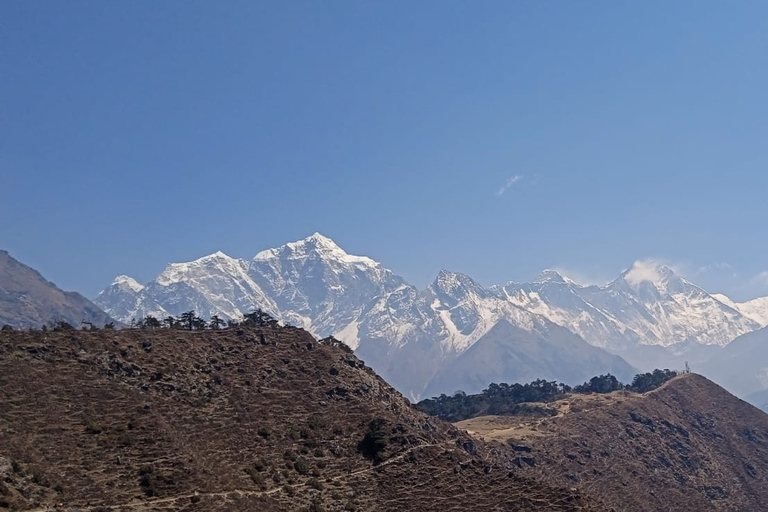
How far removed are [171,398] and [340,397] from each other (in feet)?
75.6

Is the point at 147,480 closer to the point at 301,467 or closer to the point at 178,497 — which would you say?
the point at 178,497

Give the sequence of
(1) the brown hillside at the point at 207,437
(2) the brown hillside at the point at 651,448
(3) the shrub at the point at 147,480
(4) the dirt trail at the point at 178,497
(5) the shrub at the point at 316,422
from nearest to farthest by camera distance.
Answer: (4) the dirt trail at the point at 178,497
(3) the shrub at the point at 147,480
(1) the brown hillside at the point at 207,437
(5) the shrub at the point at 316,422
(2) the brown hillside at the point at 651,448

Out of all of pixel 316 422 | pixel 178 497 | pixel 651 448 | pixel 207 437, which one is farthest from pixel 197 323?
pixel 651 448

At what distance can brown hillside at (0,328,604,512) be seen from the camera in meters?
74.3

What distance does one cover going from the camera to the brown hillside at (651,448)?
139 metres

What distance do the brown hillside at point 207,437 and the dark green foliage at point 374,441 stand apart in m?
0.70

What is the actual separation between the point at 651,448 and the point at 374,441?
84946 millimetres

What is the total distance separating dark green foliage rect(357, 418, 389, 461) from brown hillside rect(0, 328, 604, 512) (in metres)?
0.70

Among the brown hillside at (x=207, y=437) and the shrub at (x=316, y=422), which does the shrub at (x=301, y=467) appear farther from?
the shrub at (x=316, y=422)

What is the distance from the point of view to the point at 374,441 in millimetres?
94875

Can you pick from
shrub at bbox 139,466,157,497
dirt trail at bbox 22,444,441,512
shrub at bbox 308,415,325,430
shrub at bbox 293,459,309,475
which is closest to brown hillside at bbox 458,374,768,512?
shrub at bbox 308,415,325,430

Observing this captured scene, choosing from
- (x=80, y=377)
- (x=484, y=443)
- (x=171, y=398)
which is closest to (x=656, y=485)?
(x=484, y=443)

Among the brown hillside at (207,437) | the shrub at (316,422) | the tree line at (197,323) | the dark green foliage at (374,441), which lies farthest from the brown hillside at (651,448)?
the shrub at (316,422)

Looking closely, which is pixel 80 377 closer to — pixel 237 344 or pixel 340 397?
pixel 237 344
